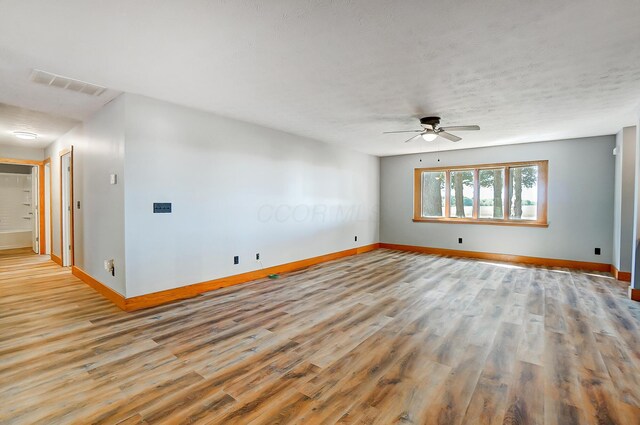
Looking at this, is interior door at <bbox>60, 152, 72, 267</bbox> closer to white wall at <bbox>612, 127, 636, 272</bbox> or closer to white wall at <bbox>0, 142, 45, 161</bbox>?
white wall at <bbox>0, 142, 45, 161</bbox>

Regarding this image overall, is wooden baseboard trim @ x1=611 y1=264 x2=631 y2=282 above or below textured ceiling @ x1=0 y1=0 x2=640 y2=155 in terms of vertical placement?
below

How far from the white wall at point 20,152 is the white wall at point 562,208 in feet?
30.2

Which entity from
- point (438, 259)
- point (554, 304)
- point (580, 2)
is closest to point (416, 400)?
point (580, 2)

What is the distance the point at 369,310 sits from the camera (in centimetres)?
355

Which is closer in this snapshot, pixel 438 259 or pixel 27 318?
pixel 27 318

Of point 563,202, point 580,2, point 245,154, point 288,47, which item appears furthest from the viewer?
point 563,202

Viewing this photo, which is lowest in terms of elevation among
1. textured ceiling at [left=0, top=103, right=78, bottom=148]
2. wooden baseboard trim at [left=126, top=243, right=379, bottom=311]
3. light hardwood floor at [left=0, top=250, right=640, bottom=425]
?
light hardwood floor at [left=0, top=250, right=640, bottom=425]

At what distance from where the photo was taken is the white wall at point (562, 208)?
18.4 feet

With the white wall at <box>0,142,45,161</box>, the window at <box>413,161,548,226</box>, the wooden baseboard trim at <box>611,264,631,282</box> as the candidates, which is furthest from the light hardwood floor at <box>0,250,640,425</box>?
the white wall at <box>0,142,45,161</box>

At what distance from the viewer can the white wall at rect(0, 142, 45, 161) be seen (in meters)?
6.37

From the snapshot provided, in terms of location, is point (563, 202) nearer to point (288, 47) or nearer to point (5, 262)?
point (288, 47)

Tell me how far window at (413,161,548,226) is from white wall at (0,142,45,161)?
889 centimetres

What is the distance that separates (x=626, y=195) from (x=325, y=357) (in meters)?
5.56

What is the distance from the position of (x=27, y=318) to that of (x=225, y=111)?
3.30m
